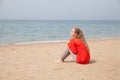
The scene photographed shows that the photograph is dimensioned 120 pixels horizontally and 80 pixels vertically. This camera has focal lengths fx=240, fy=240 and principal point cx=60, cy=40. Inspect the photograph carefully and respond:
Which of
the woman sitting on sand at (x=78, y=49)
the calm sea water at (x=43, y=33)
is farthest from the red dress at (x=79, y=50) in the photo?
the calm sea water at (x=43, y=33)

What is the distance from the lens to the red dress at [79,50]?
5.68 meters

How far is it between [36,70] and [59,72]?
0.55 meters

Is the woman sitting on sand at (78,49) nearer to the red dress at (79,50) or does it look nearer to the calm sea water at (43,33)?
the red dress at (79,50)

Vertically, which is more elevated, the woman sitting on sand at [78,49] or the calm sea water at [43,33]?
the woman sitting on sand at [78,49]

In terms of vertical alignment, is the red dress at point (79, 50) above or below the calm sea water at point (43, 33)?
above

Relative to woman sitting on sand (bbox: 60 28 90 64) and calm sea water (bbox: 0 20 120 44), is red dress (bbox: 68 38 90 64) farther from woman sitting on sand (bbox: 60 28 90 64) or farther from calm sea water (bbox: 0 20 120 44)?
calm sea water (bbox: 0 20 120 44)

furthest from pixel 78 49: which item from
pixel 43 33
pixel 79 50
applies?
pixel 43 33

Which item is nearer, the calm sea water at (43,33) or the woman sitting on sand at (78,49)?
the woman sitting on sand at (78,49)

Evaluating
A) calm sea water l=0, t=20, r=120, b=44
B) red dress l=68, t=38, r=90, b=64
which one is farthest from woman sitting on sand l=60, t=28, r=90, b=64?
calm sea water l=0, t=20, r=120, b=44

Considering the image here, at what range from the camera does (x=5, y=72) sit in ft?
16.5

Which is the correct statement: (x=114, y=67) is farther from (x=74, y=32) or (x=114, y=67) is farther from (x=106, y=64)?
(x=74, y=32)

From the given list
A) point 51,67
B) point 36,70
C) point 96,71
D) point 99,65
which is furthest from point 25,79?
point 99,65

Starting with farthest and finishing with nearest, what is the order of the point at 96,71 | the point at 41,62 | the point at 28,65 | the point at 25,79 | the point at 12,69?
the point at 41,62, the point at 28,65, the point at 12,69, the point at 96,71, the point at 25,79

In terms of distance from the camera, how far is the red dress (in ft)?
18.6
